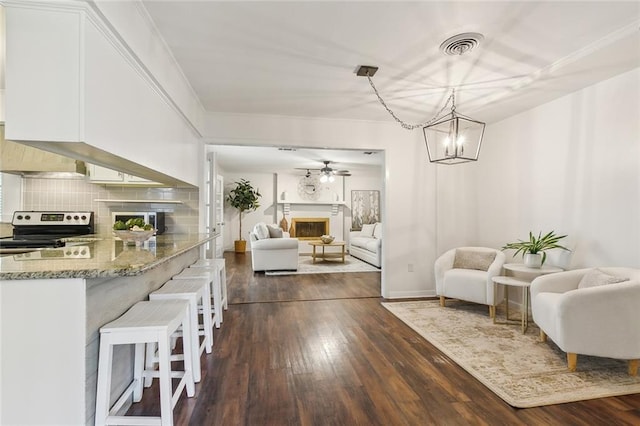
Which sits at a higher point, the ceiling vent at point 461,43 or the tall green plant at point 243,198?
the ceiling vent at point 461,43

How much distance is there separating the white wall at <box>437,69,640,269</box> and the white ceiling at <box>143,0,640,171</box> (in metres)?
0.29

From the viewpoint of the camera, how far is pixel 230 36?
2256 millimetres

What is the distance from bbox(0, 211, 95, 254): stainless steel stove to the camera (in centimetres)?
296

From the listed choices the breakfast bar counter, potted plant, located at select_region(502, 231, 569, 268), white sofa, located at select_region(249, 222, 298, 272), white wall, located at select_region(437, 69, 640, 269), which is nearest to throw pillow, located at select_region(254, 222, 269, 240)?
white sofa, located at select_region(249, 222, 298, 272)

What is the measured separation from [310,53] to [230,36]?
625mm

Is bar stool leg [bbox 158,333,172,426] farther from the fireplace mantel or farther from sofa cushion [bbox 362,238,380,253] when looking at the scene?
the fireplace mantel

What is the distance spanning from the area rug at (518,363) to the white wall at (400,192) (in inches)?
35.6

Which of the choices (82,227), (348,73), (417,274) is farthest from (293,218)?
(348,73)

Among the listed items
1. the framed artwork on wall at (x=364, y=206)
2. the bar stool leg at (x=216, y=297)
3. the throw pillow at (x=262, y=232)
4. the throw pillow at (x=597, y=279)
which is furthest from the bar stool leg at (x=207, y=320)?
the framed artwork on wall at (x=364, y=206)

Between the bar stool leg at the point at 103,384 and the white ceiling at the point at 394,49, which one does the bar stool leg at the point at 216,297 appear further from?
the white ceiling at the point at 394,49

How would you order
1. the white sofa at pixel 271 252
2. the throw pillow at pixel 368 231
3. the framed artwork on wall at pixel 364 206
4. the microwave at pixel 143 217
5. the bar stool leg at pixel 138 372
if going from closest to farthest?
the bar stool leg at pixel 138 372
the microwave at pixel 143 217
the white sofa at pixel 271 252
the throw pillow at pixel 368 231
the framed artwork on wall at pixel 364 206

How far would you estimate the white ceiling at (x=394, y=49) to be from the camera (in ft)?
6.45

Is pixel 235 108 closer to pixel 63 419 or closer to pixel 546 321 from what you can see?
pixel 63 419

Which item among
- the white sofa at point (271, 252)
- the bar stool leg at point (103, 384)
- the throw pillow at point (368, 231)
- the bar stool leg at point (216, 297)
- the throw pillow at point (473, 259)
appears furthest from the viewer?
the throw pillow at point (368, 231)
